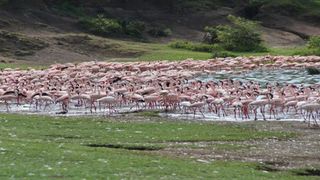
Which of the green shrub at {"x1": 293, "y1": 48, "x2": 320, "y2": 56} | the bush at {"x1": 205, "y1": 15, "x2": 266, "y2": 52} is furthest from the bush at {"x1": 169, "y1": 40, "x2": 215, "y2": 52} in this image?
the green shrub at {"x1": 293, "y1": 48, "x2": 320, "y2": 56}

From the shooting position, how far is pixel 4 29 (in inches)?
2511

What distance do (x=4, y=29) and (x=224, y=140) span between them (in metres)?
44.4

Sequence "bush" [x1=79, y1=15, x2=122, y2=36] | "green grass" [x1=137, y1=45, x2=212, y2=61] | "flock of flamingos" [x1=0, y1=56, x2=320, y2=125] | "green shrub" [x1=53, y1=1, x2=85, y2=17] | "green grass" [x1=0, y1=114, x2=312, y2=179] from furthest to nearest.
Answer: "green shrub" [x1=53, y1=1, x2=85, y2=17] < "bush" [x1=79, y1=15, x2=122, y2=36] < "green grass" [x1=137, y1=45, x2=212, y2=61] < "flock of flamingos" [x1=0, y1=56, x2=320, y2=125] < "green grass" [x1=0, y1=114, x2=312, y2=179]

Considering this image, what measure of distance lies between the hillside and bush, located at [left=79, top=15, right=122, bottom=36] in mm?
762

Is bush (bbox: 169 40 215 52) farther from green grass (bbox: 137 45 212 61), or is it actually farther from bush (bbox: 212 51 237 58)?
bush (bbox: 212 51 237 58)

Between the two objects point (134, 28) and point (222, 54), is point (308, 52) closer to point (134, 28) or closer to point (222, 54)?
point (222, 54)

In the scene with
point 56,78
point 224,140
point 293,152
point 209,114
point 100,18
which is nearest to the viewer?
point 293,152

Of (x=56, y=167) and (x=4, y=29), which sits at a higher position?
(x=4, y=29)

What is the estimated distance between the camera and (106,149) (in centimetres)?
1947

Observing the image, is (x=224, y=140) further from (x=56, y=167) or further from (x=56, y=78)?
(x=56, y=78)

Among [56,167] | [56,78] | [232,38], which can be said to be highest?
[232,38]

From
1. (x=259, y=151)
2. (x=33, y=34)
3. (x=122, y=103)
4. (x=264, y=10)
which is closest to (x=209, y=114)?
(x=122, y=103)

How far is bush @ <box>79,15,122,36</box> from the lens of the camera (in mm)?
69938

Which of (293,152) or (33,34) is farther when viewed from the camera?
(33,34)
